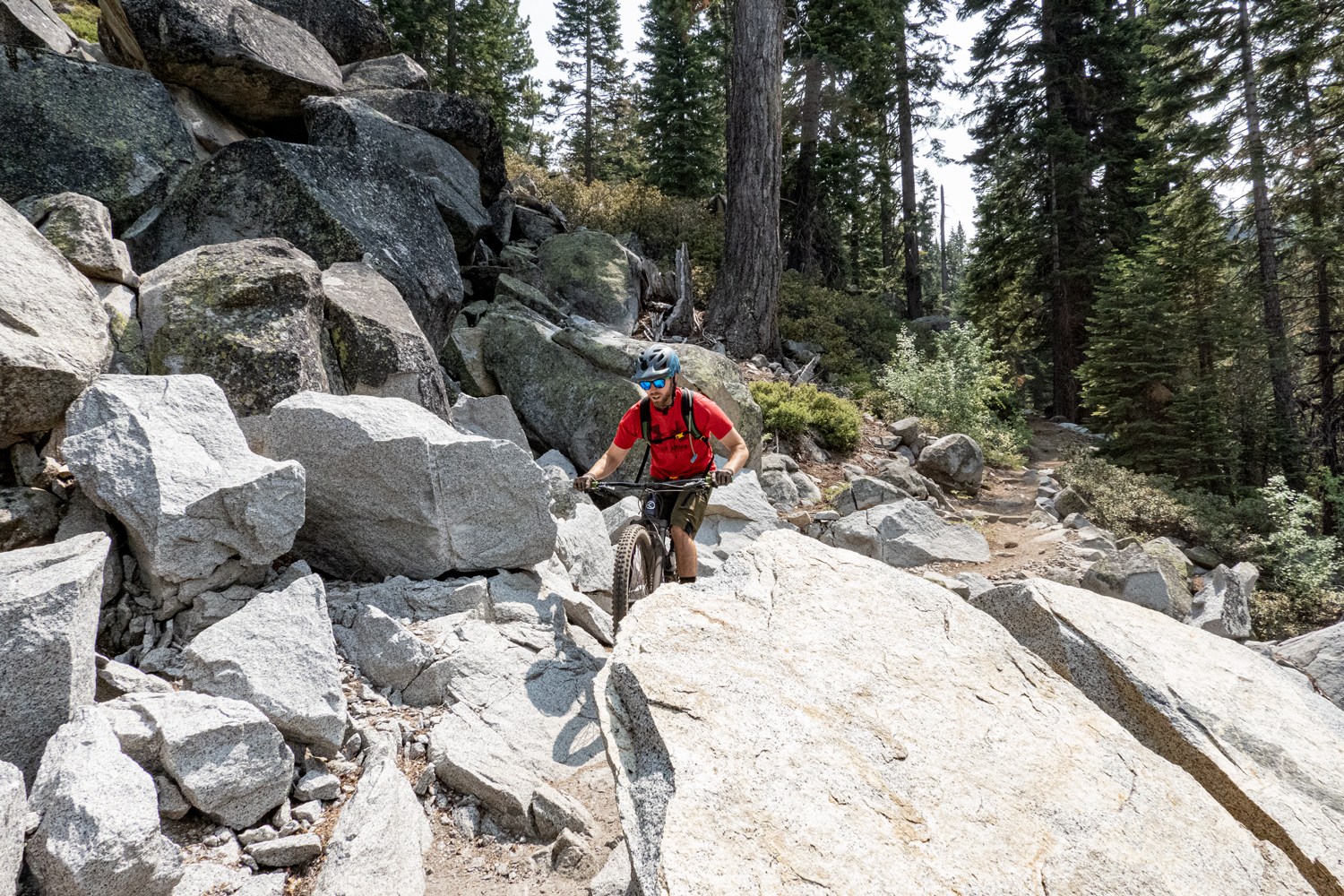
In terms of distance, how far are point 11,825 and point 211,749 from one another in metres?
0.74

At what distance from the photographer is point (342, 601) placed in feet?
15.8

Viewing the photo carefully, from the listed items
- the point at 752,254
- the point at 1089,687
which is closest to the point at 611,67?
the point at 752,254

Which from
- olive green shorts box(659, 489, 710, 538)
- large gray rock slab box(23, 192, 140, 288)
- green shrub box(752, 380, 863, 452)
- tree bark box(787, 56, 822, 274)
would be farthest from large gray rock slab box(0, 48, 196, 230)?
tree bark box(787, 56, 822, 274)

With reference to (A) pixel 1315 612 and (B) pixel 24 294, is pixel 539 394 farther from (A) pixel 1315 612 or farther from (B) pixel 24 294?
(A) pixel 1315 612

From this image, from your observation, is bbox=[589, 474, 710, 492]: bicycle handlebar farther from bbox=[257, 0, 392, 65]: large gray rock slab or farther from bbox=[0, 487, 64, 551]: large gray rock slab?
bbox=[257, 0, 392, 65]: large gray rock slab

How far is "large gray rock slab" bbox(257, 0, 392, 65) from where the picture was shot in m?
12.3

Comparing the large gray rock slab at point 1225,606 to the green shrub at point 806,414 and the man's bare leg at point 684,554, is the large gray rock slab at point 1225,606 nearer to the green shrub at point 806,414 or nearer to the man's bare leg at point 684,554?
the green shrub at point 806,414

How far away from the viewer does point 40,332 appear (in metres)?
4.30

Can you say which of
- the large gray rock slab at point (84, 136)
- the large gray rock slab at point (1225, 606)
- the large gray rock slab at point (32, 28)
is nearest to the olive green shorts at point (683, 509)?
the large gray rock slab at point (1225, 606)

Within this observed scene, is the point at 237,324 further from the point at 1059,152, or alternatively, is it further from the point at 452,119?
the point at 1059,152

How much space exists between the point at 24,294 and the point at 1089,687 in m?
6.53

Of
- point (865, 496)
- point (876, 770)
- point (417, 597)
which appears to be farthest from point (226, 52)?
point (876, 770)

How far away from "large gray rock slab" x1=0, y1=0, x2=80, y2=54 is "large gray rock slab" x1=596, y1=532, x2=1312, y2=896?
9393 millimetres

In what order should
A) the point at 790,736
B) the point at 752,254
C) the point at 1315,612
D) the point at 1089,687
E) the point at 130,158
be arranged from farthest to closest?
the point at 752,254 → the point at 1315,612 → the point at 130,158 → the point at 1089,687 → the point at 790,736
